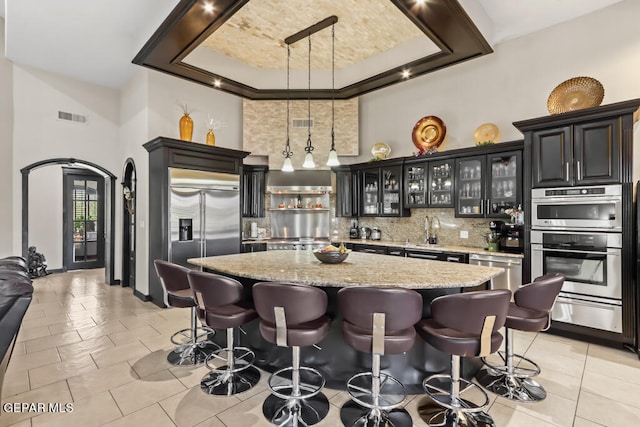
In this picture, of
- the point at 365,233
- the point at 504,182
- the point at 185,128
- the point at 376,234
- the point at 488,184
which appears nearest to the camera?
the point at 504,182

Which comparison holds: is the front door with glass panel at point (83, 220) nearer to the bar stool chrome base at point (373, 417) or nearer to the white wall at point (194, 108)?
the white wall at point (194, 108)

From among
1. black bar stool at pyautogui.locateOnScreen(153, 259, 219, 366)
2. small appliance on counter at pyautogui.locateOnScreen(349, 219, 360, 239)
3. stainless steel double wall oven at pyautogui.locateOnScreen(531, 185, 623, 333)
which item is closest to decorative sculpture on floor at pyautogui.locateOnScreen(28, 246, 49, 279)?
black bar stool at pyautogui.locateOnScreen(153, 259, 219, 366)

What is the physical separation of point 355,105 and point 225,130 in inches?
102

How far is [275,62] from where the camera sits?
19.4ft

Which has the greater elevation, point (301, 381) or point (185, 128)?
point (185, 128)

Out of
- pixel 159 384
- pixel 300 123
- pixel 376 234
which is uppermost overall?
pixel 300 123

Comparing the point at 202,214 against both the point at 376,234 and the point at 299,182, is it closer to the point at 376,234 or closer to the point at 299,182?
the point at 299,182

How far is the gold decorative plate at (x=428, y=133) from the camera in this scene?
524 cm

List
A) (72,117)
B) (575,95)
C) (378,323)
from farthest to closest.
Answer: (72,117)
(575,95)
(378,323)

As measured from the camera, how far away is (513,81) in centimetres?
459

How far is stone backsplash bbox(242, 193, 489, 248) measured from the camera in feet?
16.3

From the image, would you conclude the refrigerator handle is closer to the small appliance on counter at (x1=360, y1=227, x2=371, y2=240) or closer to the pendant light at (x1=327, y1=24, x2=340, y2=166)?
the pendant light at (x1=327, y1=24, x2=340, y2=166)

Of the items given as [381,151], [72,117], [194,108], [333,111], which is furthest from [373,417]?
[72,117]

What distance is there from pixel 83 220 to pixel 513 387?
9546 mm
